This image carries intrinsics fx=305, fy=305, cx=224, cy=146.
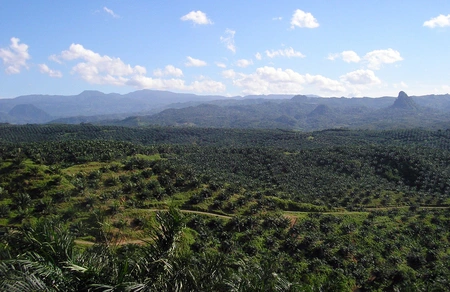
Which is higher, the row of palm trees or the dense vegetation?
the row of palm trees

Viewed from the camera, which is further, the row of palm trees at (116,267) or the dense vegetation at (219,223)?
the dense vegetation at (219,223)

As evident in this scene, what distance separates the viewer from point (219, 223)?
203 feet

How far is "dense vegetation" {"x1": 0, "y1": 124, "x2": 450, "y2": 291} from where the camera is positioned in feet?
32.2

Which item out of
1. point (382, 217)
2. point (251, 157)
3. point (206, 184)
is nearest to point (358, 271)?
point (382, 217)

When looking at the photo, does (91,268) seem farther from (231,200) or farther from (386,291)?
(231,200)

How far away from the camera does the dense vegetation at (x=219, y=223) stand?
386 inches

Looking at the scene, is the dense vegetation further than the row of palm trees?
Yes

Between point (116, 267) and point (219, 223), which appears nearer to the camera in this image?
point (116, 267)

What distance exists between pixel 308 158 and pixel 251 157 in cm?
2341

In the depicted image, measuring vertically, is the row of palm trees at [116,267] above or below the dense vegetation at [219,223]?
above

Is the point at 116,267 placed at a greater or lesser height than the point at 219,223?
greater

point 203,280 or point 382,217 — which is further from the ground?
point 203,280

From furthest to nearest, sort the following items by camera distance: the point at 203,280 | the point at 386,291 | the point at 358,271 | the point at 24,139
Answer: the point at 24,139 → the point at 358,271 → the point at 386,291 → the point at 203,280

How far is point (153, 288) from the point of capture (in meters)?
9.27
